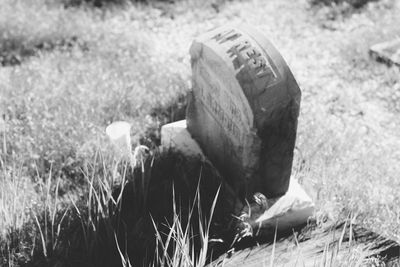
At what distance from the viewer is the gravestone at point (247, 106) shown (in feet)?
9.78

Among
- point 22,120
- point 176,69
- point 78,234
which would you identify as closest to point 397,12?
point 176,69

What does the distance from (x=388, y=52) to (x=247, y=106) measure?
302 centimetres

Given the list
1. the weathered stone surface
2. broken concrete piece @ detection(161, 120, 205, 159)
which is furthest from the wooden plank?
the weathered stone surface

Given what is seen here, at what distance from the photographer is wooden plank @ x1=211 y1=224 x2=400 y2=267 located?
312cm

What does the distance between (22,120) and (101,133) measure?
0.67 metres

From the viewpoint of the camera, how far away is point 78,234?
129 inches

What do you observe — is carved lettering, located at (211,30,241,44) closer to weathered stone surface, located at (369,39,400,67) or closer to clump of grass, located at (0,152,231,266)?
clump of grass, located at (0,152,231,266)

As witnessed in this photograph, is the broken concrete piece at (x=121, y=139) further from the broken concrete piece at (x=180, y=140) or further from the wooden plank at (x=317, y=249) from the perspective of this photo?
the wooden plank at (x=317, y=249)

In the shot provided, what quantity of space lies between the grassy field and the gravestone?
0.46 meters

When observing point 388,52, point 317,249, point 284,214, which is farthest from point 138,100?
point 388,52

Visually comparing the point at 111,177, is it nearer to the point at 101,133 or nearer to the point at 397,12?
the point at 101,133

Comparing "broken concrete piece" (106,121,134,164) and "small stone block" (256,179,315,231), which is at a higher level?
"broken concrete piece" (106,121,134,164)

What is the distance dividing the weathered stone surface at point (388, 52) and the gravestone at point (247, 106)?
98.7 inches

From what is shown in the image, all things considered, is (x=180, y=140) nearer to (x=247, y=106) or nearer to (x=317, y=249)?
(x=247, y=106)
